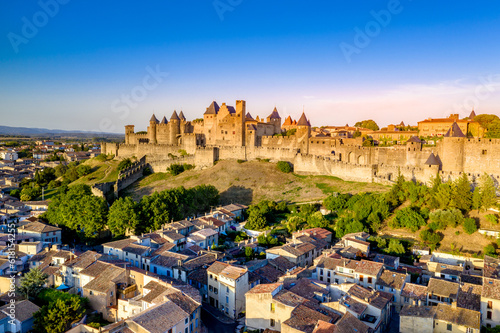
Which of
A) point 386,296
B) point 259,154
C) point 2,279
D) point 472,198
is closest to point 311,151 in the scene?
point 259,154

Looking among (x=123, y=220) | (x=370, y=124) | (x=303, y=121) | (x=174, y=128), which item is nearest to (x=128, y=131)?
(x=174, y=128)

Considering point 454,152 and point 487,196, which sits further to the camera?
point 454,152

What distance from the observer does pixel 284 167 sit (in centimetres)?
4428

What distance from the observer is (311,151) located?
149ft

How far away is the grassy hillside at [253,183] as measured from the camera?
38.2 m

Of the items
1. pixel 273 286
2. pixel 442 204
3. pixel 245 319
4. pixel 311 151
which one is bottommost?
pixel 245 319

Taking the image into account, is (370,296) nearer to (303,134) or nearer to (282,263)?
(282,263)

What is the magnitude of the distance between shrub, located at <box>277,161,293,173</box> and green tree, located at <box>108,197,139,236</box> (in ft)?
60.1

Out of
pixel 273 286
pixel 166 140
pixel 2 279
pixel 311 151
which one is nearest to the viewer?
pixel 273 286

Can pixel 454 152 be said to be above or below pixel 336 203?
above

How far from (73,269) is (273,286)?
1180 centimetres

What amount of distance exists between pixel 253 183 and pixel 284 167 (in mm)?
4388

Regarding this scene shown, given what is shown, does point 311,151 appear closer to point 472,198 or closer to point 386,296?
point 472,198

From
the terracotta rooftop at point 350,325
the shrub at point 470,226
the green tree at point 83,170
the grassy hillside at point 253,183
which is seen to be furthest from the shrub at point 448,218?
the green tree at point 83,170
